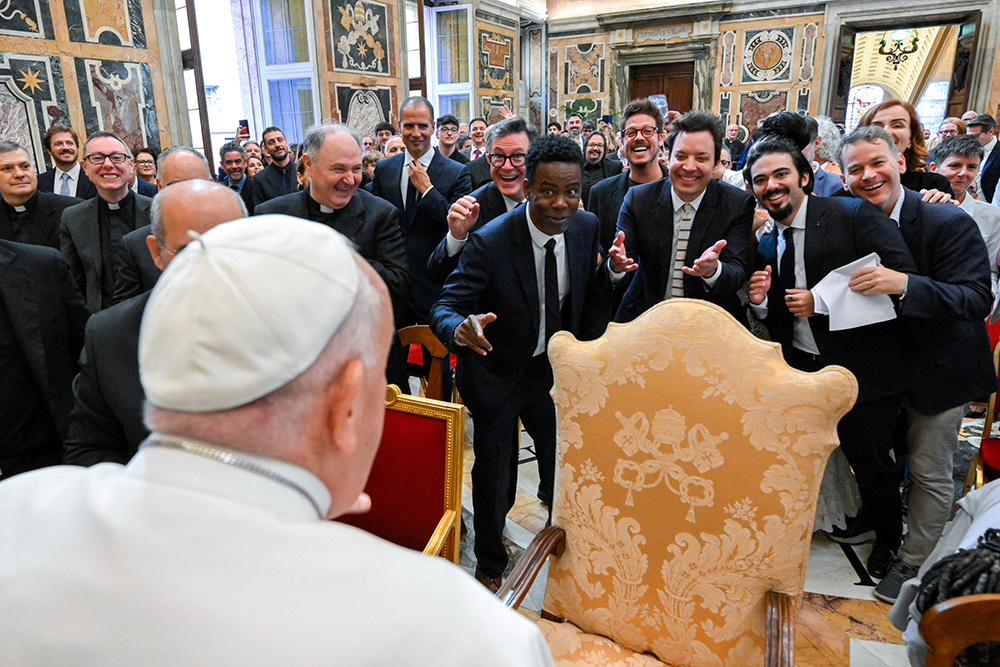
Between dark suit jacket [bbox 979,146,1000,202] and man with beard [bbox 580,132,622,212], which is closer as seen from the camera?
dark suit jacket [bbox 979,146,1000,202]

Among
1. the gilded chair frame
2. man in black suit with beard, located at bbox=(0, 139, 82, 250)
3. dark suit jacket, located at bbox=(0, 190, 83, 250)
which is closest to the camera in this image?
the gilded chair frame

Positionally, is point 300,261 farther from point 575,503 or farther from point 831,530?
point 831,530

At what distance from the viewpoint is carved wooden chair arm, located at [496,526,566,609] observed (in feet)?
4.82

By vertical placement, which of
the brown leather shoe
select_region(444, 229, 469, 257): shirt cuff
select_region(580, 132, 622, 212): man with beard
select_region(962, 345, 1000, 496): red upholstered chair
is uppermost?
select_region(580, 132, 622, 212): man with beard

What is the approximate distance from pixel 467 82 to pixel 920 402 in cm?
1196

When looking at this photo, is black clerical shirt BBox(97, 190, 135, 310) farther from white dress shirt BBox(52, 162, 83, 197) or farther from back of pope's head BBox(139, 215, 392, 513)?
back of pope's head BBox(139, 215, 392, 513)

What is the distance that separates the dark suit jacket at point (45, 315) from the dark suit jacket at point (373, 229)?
1.00 metres

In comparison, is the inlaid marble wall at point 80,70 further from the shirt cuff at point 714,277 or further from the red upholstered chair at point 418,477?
the shirt cuff at point 714,277

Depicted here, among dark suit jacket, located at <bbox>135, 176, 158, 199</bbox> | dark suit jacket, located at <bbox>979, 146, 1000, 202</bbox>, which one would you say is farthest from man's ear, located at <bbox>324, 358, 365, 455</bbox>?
dark suit jacket, located at <bbox>979, 146, 1000, 202</bbox>

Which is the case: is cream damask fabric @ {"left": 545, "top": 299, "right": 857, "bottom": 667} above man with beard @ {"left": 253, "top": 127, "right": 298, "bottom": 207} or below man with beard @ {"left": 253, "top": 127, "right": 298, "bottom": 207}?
below

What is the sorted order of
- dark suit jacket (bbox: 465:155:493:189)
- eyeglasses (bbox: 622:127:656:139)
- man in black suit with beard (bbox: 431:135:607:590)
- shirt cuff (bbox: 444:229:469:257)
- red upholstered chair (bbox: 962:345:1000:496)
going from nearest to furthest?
1. man in black suit with beard (bbox: 431:135:607:590)
2. red upholstered chair (bbox: 962:345:1000:496)
3. shirt cuff (bbox: 444:229:469:257)
4. eyeglasses (bbox: 622:127:656:139)
5. dark suit jacket (bbox: 465:155:493:189)

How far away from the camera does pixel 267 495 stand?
0.58 metres

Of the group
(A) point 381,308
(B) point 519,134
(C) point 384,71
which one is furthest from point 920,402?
(C) point 384,71

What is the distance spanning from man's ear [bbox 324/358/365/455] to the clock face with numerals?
49.1 feet
